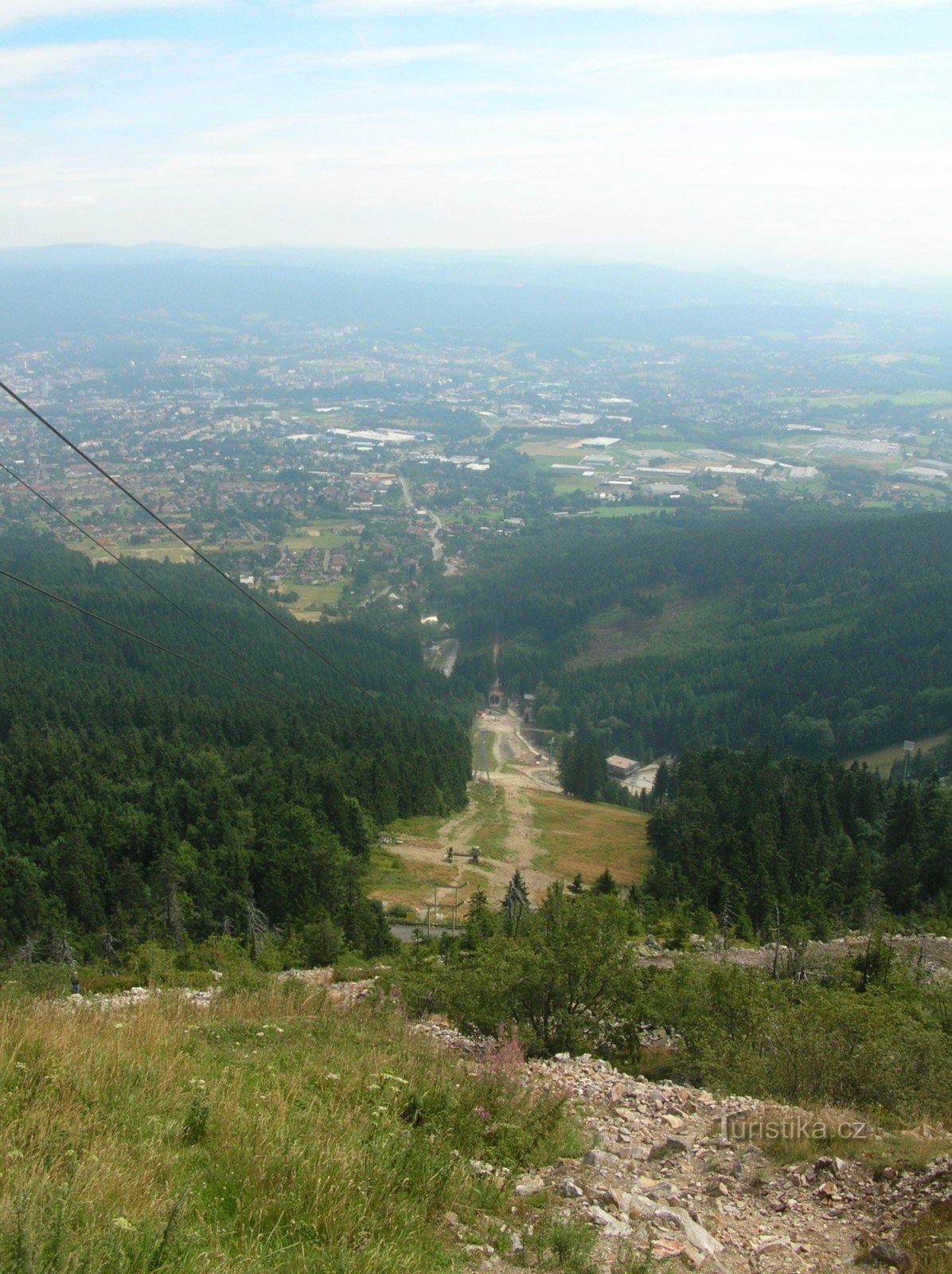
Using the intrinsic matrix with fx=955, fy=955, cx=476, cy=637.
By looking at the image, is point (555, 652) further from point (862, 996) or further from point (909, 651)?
point (862, 996)

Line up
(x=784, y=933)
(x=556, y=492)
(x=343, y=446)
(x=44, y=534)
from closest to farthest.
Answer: (x=784, y=933), (x=44, y=534), (x=556, y=492), (x=343, y=446)

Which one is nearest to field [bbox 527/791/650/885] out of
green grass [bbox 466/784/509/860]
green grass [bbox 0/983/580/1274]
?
green grass [bbox 466/784/509/860]

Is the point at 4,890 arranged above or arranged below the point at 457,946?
below

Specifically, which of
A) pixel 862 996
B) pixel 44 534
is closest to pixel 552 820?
pixel 862 996

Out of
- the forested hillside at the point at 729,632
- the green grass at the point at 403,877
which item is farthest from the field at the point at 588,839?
the forested hillside at the point at 729,632

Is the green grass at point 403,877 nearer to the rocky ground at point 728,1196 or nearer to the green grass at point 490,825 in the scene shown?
the green grass at point 490,825

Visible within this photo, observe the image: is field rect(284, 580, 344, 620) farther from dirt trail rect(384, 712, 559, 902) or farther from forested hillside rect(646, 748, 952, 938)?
forested hillside rect(646, 748, 952, 938)

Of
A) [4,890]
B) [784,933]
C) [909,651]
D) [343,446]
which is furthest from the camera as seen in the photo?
[343,446]
